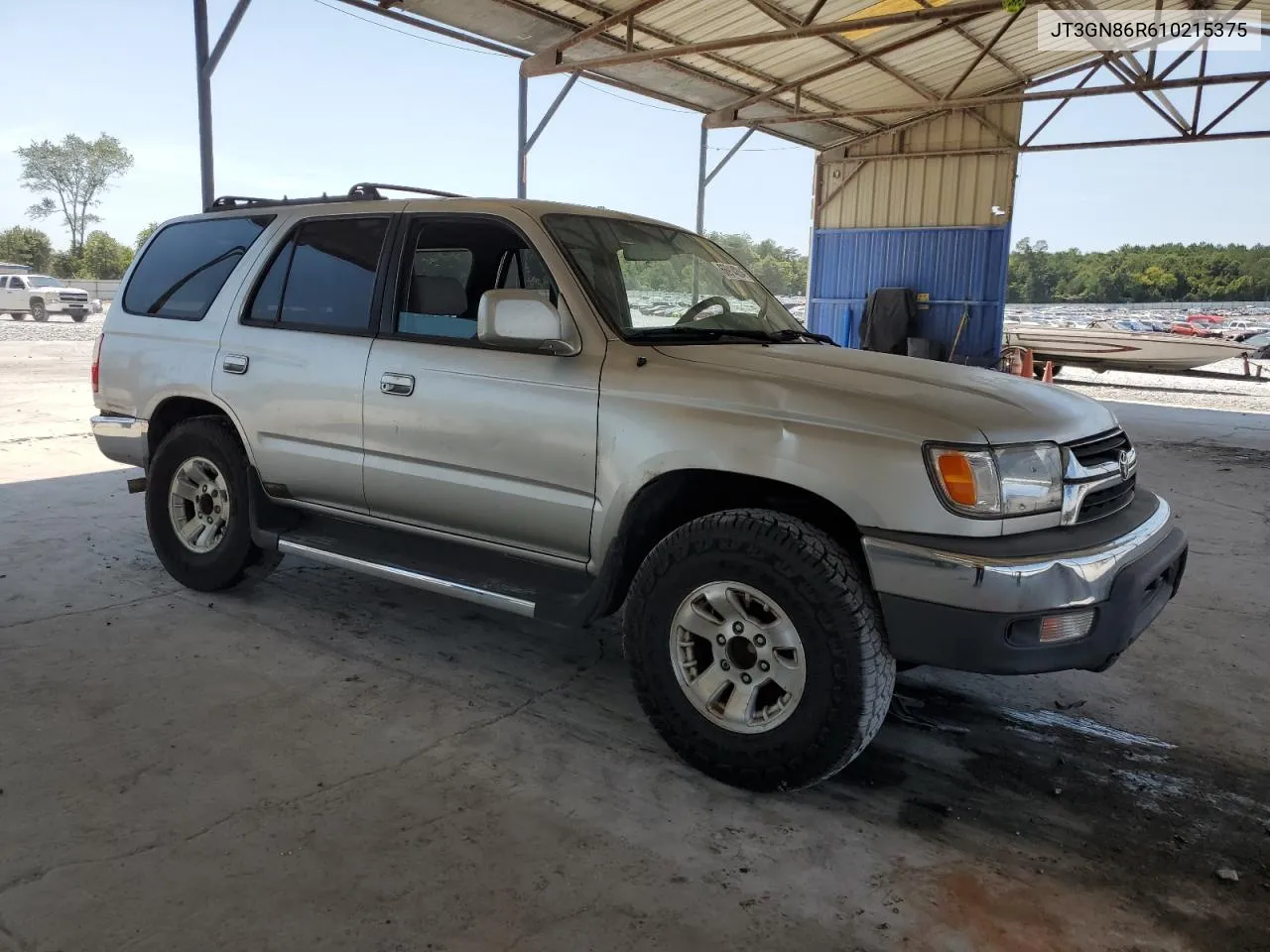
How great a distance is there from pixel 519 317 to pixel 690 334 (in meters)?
0.65

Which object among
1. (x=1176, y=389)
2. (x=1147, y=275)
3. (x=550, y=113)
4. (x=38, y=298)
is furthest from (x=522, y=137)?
(x=1147, y=275)

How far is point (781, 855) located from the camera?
2.53m

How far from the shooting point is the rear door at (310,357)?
149 inches

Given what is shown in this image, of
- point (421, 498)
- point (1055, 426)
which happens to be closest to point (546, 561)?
point (421, 498)

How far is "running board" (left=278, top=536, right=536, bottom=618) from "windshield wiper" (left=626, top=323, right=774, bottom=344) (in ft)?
3.37

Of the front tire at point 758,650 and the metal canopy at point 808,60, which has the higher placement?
the metal canopy at point 808,60

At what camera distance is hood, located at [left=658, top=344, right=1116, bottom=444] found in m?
2.66

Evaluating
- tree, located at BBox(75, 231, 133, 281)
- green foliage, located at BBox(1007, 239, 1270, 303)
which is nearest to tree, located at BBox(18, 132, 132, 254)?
tree, located at BBox(75, 231, 133, 281)

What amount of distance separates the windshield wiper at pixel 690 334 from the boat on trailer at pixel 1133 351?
18784 mm

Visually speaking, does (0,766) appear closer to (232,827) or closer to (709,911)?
(232,827)

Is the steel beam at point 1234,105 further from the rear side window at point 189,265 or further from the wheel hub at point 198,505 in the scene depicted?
the wheel hub at point 198,505

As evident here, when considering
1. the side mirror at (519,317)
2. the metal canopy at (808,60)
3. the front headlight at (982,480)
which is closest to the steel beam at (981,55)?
the metal canopy at (808,60)

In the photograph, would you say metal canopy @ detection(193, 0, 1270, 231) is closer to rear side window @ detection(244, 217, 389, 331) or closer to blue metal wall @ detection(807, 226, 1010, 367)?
blue metal wall @ detection(807, 226, 1010, 367)

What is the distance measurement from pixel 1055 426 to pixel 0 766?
3.41m
